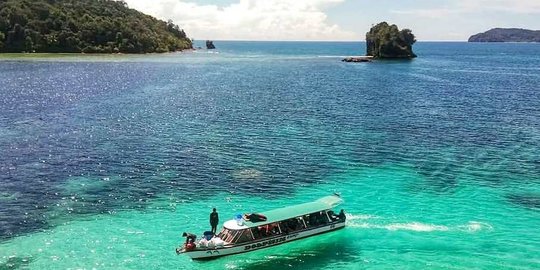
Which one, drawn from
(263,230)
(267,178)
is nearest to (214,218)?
(263,230)

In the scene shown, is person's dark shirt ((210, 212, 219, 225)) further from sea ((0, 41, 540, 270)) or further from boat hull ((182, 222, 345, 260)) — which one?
sea ((0, 41, 540, 270))

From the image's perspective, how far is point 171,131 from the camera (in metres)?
97.2

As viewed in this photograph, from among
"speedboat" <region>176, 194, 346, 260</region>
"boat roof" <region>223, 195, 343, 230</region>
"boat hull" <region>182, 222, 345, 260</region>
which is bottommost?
"boat hull" <region>182, 222, 345, 260</region>

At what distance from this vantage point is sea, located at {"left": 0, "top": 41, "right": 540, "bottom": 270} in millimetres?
47656

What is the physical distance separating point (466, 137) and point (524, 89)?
89.1m

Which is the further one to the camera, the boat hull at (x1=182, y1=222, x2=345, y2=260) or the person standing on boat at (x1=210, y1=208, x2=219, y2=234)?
the person standing on boat at (x1=210, y1=208, x2=219, y2=234)

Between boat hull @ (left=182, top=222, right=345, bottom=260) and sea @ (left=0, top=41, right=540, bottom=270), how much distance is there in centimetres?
63

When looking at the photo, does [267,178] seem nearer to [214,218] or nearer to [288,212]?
[288,212]

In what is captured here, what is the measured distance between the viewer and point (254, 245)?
154ft

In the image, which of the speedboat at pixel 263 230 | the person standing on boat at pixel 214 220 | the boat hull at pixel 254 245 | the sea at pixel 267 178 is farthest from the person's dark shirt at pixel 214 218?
the sea at pixel 267 178

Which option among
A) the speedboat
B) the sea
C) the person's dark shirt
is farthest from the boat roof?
the sea

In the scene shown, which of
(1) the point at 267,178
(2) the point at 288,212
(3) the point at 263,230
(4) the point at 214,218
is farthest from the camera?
(1) the point at 267,178

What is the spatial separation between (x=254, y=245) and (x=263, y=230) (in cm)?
163

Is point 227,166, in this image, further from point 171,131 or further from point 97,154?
point 171,131
